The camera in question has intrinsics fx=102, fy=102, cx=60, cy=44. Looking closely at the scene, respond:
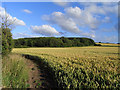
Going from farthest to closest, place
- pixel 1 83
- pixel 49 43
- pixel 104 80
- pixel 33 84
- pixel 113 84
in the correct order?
1. pixel 49 43
2. pixel 33 84
3. pixel 1 83
4. pixel 104 80
5. pixel 113 84

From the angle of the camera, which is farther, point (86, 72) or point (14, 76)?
point (14, 76)

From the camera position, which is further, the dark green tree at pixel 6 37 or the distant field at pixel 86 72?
the dark green tree at pixel 6 37

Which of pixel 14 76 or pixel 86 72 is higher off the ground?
pixel 86 72

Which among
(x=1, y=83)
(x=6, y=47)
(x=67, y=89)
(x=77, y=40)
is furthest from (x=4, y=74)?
(x=77, y=40)

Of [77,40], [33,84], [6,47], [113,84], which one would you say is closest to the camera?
[113,84]

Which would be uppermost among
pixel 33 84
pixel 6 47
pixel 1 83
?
pixel 6 47

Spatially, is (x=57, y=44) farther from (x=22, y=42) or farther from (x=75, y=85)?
(x=75, y=85)

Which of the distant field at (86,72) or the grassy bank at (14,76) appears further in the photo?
the grassy bank at (14,76)

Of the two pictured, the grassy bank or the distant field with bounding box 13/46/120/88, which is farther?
the grassy bank

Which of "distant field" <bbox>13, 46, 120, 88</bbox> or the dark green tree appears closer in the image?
"distant field" <bbox>13, 46, 120, 88</bbox>

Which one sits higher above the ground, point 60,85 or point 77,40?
point 77,40

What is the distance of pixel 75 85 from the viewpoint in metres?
3.69

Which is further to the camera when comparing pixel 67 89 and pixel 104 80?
pixel 104 80

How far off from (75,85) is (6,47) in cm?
678
